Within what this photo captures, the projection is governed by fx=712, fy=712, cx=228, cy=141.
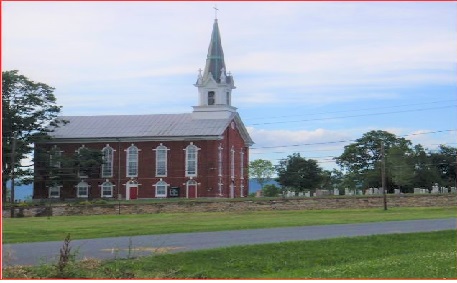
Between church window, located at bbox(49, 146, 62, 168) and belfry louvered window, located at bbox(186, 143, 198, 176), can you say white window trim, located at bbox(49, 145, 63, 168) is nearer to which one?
church window, located at bbox(49, 146, 62, 168)

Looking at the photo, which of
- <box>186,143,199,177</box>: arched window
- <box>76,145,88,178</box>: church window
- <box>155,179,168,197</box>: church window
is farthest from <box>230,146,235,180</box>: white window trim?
<box>76,145,88,178</box>: church window

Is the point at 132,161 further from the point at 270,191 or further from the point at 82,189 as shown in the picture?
the point at 270,191

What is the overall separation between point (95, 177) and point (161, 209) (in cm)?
2007

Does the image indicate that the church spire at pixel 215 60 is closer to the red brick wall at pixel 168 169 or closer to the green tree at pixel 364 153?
the red brick wall at pixel 168 169

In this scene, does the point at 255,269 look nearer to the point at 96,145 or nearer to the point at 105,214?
the point at 105,214

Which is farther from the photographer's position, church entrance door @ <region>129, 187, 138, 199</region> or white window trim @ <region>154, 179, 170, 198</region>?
church entrance door @ <region>129, 187, 138, 199</region>

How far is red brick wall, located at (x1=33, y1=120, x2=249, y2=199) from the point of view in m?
67.1

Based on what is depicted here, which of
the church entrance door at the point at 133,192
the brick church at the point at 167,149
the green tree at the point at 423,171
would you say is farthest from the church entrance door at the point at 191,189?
the green tree at the point at 423,171

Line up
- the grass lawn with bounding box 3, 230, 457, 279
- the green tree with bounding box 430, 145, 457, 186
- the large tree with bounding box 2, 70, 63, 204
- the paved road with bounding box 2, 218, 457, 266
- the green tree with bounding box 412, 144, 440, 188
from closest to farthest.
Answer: the grass lawn with bounding box 3, 230, 457, 279 < the paved road with bounding box 2, 218, 457, 266 < the large tree with bounding box 2, 70, 63, 204 < the green tree with bounding box 412, 144, 440, 188 < the green tree with bounding box 430, 145, 457, 186

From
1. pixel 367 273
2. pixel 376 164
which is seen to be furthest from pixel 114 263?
pixel 376 164

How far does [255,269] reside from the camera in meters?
15.7

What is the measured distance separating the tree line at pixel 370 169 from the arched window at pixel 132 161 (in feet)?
40.8

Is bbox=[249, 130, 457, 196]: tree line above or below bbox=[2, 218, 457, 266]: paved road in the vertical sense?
above

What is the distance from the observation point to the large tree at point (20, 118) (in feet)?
198
